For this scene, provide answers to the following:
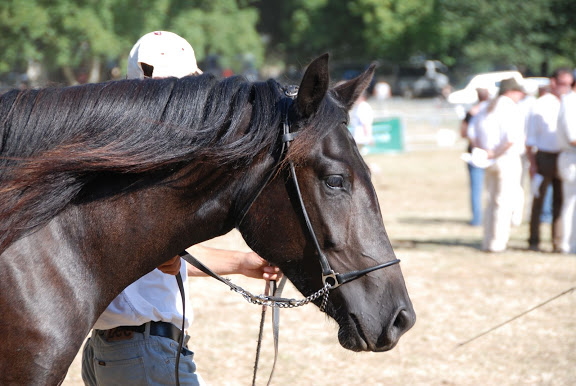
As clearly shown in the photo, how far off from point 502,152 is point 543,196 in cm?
114

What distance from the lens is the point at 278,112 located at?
231 cm

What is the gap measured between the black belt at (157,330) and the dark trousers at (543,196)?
797 centimetres

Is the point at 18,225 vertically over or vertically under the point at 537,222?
over

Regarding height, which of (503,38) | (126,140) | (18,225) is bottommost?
(503,38)

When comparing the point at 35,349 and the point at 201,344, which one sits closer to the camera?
the point at 35,349

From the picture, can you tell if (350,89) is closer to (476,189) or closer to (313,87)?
(313,87)

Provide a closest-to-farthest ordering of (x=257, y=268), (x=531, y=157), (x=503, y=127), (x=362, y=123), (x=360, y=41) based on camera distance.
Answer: (x=257, y=268) → (x=503, y=127) → (x=531, y=157) → (x=362, y=123) → (x=360, y=41)

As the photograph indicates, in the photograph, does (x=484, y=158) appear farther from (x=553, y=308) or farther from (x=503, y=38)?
(x=503, y=38)

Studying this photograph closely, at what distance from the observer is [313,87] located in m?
2.23

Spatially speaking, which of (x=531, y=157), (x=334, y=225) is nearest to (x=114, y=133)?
(x=334, y=225)

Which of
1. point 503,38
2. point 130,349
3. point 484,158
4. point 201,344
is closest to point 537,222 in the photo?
point 484,158

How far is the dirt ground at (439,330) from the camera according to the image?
5.33 metres

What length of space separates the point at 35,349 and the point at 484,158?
26.9 ft

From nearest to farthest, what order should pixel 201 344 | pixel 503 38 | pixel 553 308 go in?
pixel 201 344 < pixel 553 308 < pixel 503 38
